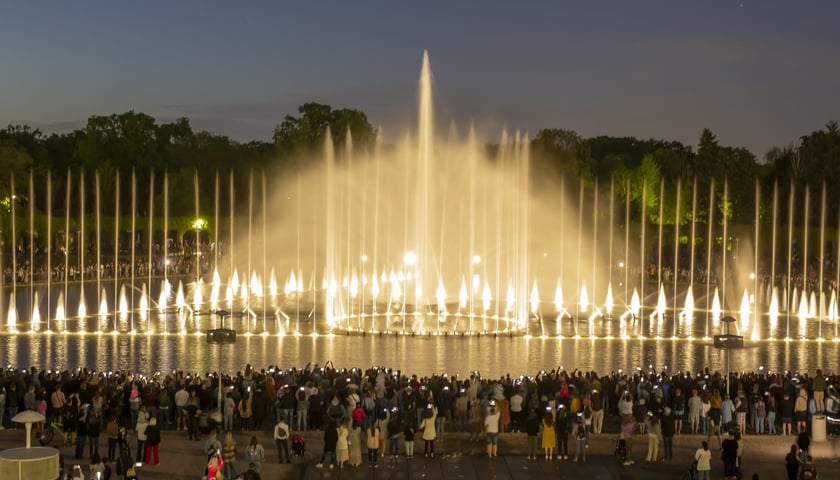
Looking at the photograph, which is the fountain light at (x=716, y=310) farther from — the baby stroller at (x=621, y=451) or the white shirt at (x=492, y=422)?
the white shirt at (x=492, y=422)

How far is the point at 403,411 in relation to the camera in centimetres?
2322

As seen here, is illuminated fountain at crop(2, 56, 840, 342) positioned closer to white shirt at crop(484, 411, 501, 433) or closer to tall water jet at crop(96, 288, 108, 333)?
tall water jet at crop(96, 288, 108, 333)

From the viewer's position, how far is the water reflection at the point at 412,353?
34594 mm

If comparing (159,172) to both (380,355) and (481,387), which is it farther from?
(481,387)

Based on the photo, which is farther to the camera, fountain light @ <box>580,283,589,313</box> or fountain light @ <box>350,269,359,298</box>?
fountain light @ <box>350,269,359,298</box>

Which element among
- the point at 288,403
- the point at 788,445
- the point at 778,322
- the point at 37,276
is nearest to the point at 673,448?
the point at 788,445

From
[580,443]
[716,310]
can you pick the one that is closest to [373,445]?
[580,443]

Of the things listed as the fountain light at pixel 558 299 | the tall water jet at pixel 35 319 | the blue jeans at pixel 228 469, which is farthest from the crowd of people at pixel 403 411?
the fountain light at pixel 558 299

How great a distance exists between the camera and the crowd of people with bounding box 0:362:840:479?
68.4 feet

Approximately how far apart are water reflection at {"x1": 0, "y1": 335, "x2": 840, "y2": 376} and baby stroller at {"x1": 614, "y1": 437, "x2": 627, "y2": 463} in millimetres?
11508

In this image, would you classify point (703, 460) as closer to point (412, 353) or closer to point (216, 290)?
point (412, 353)

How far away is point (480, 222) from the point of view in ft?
224

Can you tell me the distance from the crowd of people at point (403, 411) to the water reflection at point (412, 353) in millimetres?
8042

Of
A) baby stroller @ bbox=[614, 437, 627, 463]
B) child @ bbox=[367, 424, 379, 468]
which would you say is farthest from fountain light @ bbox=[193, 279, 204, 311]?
baby stroller @ bbox=[614, 437, 627, 463]
